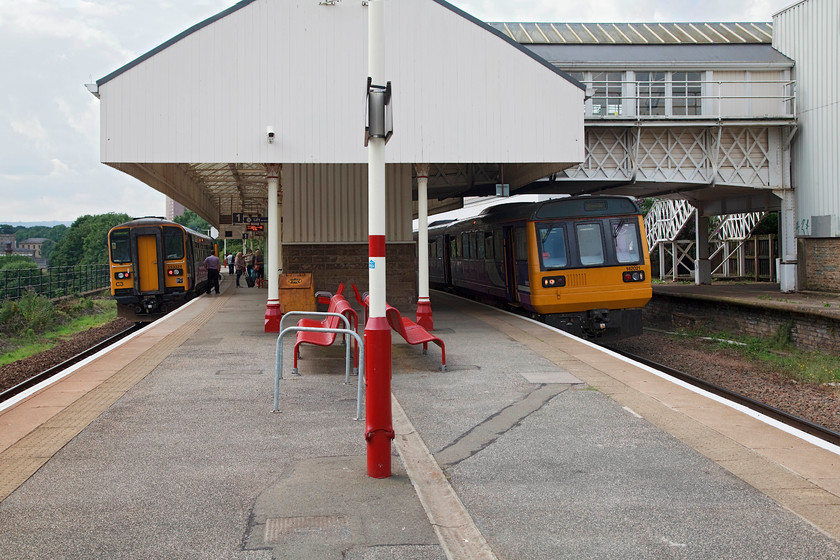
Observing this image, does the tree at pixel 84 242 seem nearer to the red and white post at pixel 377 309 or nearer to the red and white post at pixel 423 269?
the red and white post at pixel 423 269

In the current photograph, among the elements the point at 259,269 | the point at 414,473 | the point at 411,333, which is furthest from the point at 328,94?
the point at 259,269

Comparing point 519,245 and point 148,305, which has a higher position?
point 519,245

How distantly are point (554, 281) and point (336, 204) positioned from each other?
666cm

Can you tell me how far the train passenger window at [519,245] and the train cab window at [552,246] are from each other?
16.8 inches

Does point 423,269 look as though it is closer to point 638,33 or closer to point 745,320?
point 745,320

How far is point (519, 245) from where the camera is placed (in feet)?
49.5

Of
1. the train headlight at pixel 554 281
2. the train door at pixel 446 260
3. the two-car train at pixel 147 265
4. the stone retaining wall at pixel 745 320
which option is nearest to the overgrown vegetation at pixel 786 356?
the stone retaining wall at pixel 745 320

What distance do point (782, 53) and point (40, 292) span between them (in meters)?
26.2

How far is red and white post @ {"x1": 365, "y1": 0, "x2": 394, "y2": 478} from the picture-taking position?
17.2 ft

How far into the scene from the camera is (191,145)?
545 inches

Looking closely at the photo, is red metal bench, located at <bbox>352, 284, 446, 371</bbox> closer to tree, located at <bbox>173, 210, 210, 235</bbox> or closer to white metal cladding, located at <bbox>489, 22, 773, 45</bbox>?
white metal cladding, located at <bbox>489, 22, 773, 45</bbox>

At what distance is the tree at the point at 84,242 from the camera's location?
94.2m

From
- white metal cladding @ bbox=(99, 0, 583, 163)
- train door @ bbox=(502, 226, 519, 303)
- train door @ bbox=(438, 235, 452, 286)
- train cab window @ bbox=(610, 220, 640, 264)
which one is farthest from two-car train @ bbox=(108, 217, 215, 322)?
train cab window @ bbox=(610, 220, 640, 264)

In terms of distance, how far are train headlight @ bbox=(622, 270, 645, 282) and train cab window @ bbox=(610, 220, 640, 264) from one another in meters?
0.19
